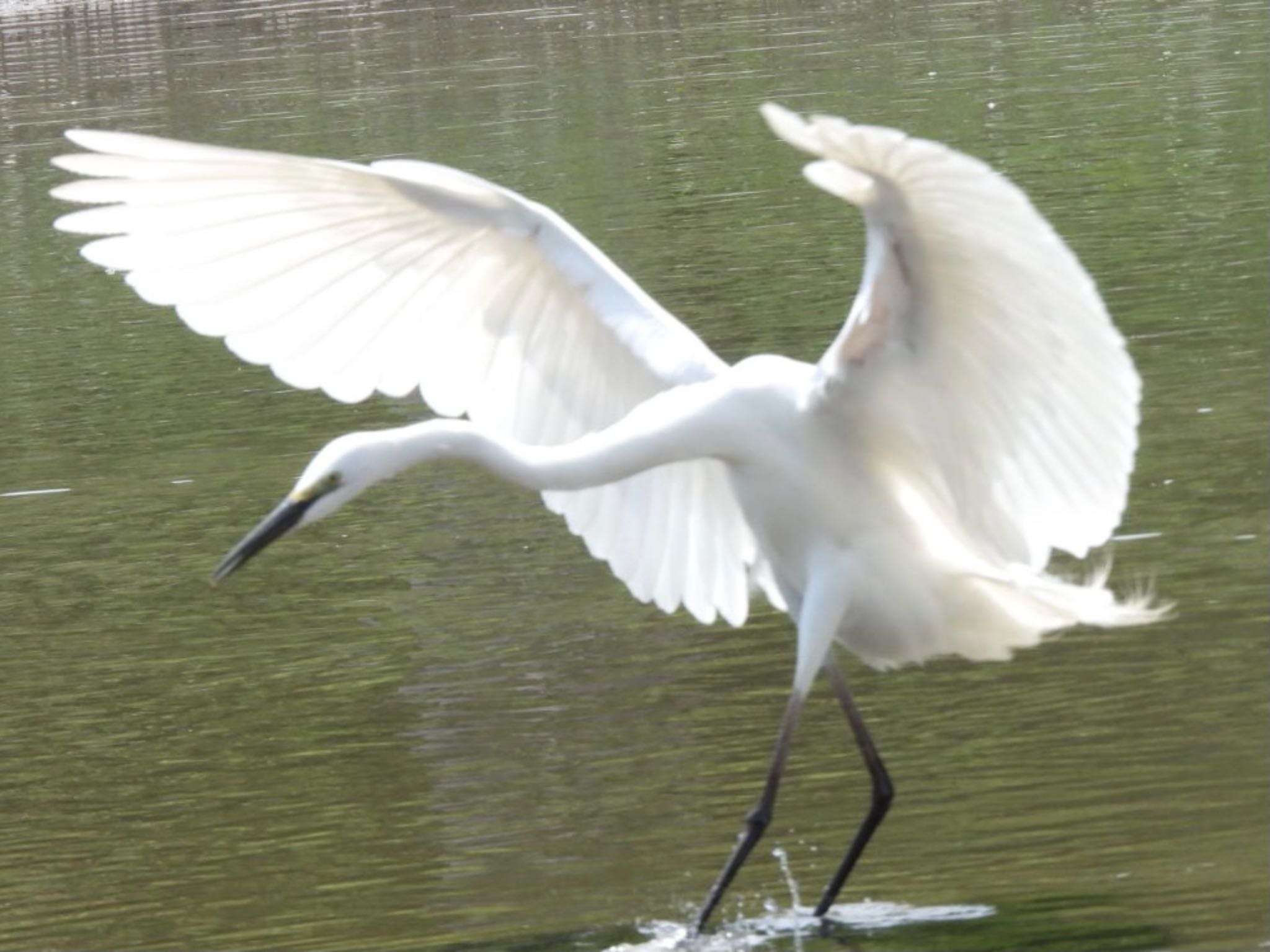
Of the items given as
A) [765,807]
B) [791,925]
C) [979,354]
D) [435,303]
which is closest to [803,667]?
[765,807]

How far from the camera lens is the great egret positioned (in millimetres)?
6086

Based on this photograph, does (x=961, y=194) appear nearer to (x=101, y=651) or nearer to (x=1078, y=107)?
(x=101, y=651)

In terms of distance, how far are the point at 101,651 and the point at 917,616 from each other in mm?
4125

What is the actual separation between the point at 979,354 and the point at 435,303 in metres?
1.86

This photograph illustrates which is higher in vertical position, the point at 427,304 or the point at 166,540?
the point at 427,304

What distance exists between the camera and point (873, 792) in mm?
6973

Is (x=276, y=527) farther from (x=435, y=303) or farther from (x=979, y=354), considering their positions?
(x=979, y=354)

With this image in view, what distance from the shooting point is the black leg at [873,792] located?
675 centimetres

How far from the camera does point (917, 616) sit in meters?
6.91

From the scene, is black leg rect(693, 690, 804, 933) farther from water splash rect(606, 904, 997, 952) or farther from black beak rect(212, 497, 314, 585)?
black beak rect(212, 497, 314, 585)

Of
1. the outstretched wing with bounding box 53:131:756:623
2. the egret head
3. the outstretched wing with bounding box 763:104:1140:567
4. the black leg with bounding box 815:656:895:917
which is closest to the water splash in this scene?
the black leg with bounding box 815:656:895:917

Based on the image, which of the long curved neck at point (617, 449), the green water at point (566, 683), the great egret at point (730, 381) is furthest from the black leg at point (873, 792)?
the long curved neck at point (617, 449)

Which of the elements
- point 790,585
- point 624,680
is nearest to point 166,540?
point 624,680

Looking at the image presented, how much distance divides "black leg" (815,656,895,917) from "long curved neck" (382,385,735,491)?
2.47 feet
